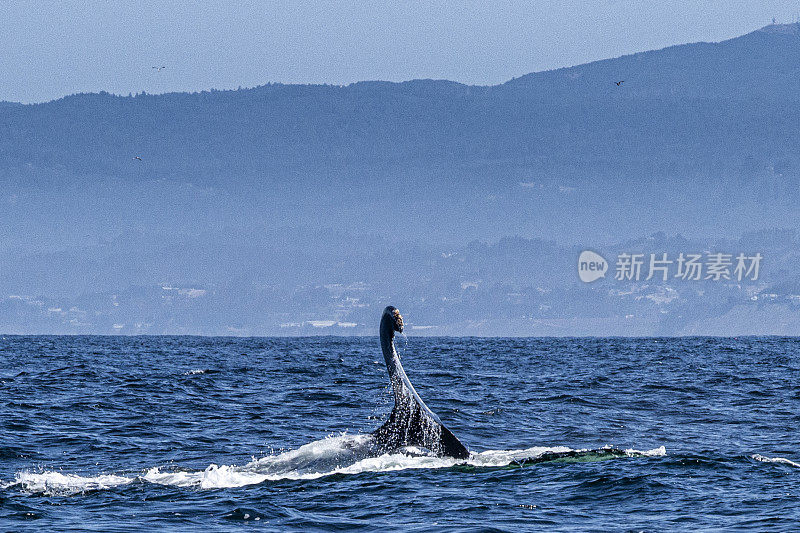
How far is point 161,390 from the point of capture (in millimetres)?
36750

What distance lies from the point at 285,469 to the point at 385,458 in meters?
1.66

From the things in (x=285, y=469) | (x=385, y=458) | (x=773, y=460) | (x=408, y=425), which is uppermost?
(x=408, y=425)

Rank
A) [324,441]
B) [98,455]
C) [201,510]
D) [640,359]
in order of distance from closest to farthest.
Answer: [201,510], [324,441], [98,455], [640,359]

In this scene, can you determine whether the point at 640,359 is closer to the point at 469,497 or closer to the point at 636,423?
the point at 636,423

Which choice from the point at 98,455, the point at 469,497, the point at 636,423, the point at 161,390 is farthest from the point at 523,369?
the point at 469,497

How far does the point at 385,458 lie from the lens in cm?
1867

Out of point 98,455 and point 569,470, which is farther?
point 98,455

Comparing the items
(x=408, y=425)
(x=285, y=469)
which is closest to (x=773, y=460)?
(x=408, y=425)

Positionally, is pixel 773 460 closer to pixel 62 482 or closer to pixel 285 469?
pixel 285 469

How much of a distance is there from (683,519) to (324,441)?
7028 millimetres

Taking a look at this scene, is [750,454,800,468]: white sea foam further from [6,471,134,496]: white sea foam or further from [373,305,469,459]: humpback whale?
[6,471,134,496]: white sea foam

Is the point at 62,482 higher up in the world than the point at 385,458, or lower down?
lower down

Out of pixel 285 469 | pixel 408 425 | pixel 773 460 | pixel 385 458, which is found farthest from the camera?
pixel 773 460

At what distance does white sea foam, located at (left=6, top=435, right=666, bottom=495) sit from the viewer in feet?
59.0
